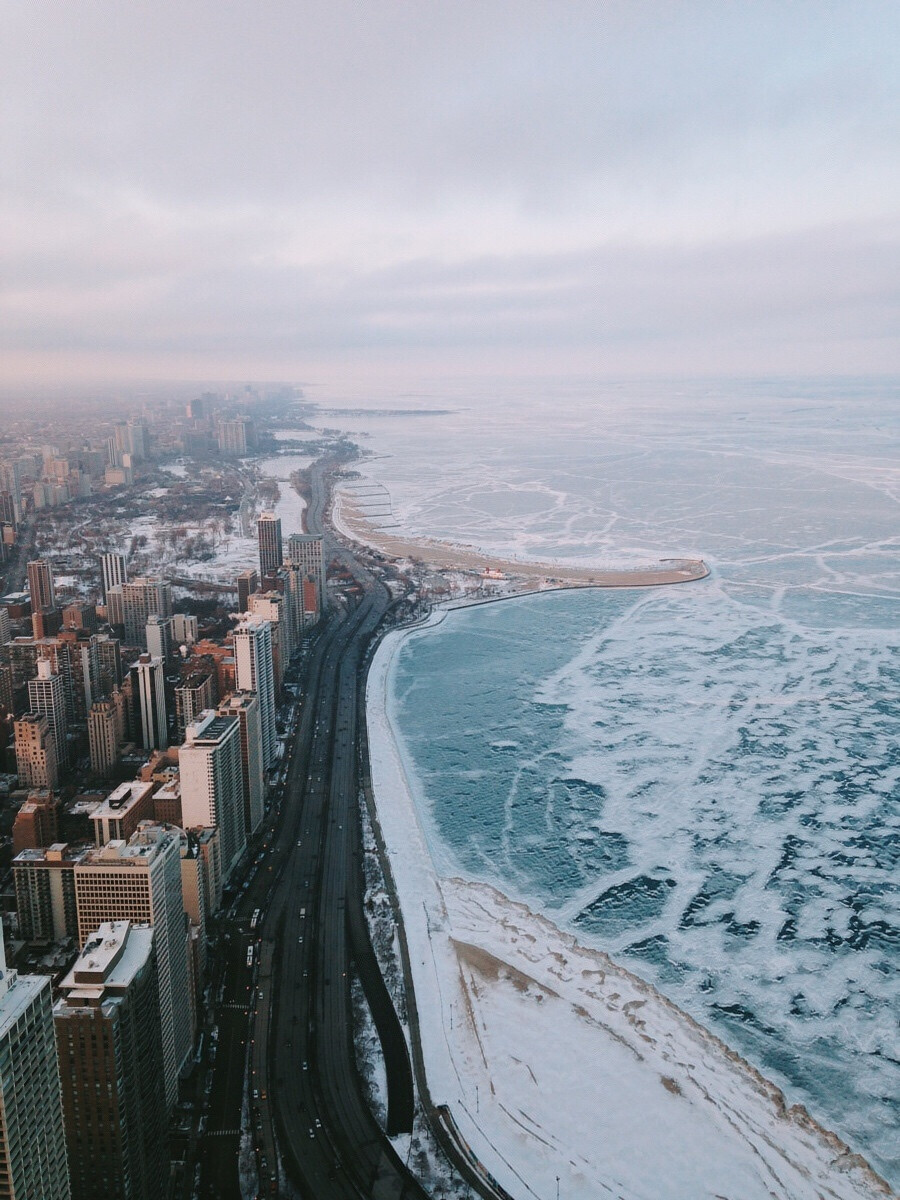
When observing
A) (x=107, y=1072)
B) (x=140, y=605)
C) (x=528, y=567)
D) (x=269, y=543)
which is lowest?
(x=140, y=605)

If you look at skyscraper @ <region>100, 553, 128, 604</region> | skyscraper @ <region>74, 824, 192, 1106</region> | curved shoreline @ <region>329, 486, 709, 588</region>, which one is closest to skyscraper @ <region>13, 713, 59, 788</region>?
skyscraper @ <region>74, 824, 192, 1106</region>

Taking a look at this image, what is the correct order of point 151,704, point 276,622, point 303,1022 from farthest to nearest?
1. point 276,622
2. point 151,704
3. point 303,1022

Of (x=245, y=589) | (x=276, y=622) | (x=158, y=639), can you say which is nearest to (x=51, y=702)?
(x=158, y=639)

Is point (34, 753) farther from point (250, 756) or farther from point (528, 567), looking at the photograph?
point (528, 567)

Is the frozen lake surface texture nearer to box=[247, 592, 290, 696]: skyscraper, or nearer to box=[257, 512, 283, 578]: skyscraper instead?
box=[247, 592, 290, 696]: skyscraper

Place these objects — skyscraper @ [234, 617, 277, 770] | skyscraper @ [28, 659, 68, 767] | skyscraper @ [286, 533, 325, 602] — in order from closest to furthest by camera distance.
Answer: skyscraper @ [234, 617, 277, 770] → skyscraper @ [28, 659, 68, 767] → skyscraper @ [286, 533, 325, 602]

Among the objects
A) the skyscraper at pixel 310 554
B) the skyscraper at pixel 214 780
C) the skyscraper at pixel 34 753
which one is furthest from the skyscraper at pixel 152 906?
the skyscraper at pixel 310 554

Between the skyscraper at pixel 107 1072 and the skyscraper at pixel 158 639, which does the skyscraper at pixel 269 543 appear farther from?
the skyscraper at pixel 107 1072
